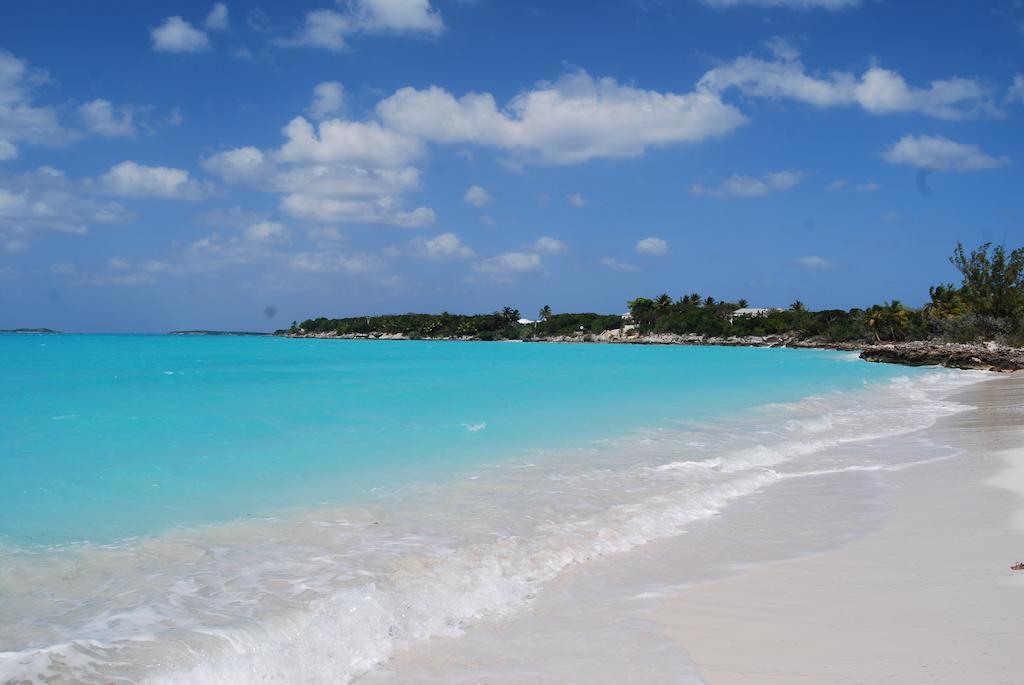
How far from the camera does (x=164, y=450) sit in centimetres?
1345

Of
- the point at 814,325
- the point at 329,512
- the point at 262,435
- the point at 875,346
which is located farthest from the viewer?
the point at 814,325

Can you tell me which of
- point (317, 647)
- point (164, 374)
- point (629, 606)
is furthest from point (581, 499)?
point (164, 374)

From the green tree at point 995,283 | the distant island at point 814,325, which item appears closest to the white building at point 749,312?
the distant island at point 814,325

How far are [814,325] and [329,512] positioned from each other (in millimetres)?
104541

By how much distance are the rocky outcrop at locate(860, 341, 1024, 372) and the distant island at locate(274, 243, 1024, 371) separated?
2.7 inches

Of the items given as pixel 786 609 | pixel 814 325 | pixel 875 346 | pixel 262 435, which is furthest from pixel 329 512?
pixel 814 325

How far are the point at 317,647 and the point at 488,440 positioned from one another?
998cm

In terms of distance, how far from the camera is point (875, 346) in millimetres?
67500

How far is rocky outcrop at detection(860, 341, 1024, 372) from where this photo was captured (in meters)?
42.2

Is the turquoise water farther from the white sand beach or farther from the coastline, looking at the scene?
the coastline

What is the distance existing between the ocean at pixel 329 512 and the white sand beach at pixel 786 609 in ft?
1.27

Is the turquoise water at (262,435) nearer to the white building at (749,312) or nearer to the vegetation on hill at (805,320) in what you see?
the vegetation on hill at (805,320)

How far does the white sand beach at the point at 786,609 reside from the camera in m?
4.01

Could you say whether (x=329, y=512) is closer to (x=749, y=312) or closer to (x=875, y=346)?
(x=875, y=346)
